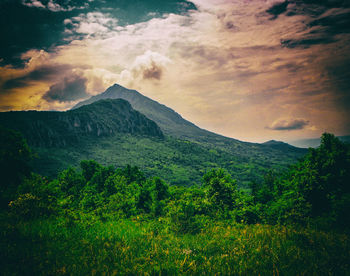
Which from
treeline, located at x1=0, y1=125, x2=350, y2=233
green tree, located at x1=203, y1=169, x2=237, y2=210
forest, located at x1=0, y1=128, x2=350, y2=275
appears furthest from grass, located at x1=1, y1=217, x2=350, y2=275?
green tree, located at x1=203, y1=169, x2=237, y2=210

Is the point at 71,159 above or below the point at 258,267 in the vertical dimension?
below

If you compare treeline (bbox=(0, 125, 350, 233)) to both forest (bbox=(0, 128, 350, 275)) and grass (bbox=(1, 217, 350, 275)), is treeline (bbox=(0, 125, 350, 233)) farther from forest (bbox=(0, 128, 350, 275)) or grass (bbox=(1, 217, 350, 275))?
grass (bbox=(1, 217, 350, 275))

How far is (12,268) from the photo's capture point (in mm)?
3852

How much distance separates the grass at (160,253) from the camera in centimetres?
412

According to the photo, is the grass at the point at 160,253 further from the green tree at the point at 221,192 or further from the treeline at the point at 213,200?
the green tree at the point at 221,192

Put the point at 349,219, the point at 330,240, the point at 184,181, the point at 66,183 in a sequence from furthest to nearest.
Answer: the point at 184,181 → the point at 66,183 → the point at 349,219 → the point at 330,240

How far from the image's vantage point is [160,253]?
5.32 meters

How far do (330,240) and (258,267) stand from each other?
11.4 ft

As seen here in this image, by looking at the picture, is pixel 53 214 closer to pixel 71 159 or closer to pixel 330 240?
pixel 330 240

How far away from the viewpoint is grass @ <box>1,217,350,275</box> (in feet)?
13.5

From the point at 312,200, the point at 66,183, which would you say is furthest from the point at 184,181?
the point at 312,200

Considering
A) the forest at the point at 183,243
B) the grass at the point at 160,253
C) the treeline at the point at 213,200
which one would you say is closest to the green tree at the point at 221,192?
the treeline at the point at 213,200

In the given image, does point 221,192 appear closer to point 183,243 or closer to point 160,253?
point 183,243

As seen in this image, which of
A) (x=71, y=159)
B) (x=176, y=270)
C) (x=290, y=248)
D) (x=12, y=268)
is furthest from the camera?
(x=71, y=159)
